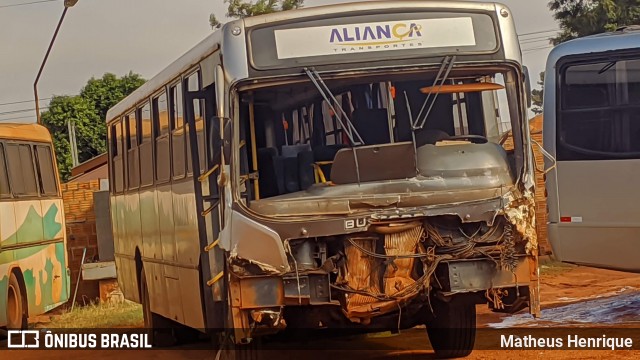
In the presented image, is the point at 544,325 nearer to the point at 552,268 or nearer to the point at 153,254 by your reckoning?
the point at 153,254

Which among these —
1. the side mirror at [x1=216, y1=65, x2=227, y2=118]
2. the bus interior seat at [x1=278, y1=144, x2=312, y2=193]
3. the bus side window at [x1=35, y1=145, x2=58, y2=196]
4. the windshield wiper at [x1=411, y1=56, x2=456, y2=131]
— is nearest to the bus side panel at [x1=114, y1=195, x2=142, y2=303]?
the bus side window at [x1=35, y1=145, x2=58, y2=196]

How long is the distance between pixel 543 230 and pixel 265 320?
13782 millimetres

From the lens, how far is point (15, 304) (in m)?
16.1

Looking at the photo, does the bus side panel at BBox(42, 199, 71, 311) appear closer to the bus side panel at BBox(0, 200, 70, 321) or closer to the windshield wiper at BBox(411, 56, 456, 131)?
the bus side panel at BBox(0, 200, 70, 321)

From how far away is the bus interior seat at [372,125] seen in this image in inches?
335

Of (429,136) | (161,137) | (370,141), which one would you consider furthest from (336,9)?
(161,137)

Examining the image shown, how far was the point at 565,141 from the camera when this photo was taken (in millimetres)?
12609

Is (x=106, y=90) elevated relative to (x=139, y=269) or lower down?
elevated

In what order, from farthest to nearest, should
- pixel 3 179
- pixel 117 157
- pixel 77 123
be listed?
pixel 77 123, pixel 3 179, pixel 117 157

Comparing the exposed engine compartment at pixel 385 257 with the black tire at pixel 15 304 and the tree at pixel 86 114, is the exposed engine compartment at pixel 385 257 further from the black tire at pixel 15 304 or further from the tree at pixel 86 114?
the tree at pixel 86 114

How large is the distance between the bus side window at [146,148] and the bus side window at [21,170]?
12.9 feet

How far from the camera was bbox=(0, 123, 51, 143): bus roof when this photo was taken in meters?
16.2

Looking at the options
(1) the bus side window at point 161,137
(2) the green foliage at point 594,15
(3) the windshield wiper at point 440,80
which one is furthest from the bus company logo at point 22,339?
(2) the green foliage at point 594,15

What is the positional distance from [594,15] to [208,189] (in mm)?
20944
